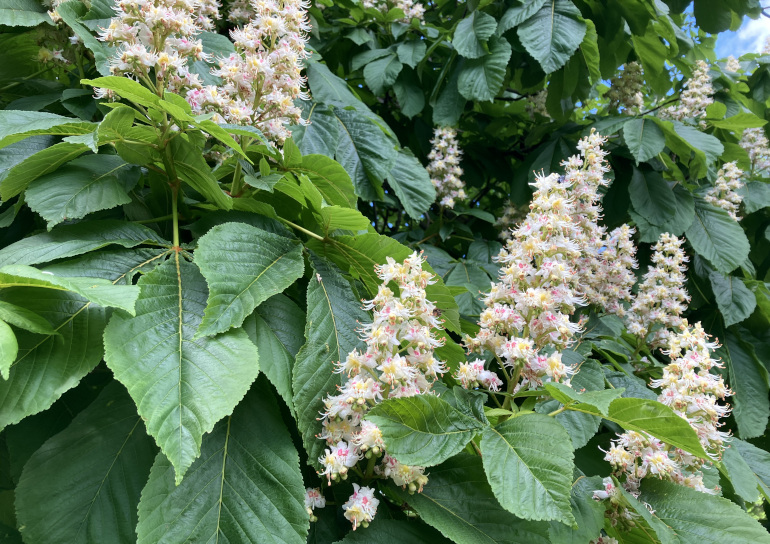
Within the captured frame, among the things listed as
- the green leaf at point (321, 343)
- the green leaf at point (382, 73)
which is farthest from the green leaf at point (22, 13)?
the green leaf at point (382, 73)

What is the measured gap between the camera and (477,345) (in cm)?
122

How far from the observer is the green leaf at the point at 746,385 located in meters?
2.61

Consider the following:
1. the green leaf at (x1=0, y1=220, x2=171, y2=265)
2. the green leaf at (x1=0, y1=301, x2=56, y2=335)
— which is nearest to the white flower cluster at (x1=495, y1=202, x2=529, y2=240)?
the green leaf at (x1=0, y1=220, x2=171, y2=265)

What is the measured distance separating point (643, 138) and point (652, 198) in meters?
0.35

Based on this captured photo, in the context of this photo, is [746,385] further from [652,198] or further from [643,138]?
[643,138]

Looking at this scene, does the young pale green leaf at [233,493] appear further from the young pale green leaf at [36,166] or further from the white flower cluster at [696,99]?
the white flower cluster at [696,99]

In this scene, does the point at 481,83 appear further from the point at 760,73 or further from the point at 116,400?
the point at 760,73

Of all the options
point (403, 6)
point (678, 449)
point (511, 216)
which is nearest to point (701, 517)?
point (678, 449)

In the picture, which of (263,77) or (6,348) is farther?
(263,77)

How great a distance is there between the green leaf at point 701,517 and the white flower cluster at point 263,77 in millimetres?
1177

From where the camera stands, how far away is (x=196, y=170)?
1.23 m

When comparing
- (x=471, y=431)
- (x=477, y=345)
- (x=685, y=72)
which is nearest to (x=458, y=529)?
(x=471, y=431)

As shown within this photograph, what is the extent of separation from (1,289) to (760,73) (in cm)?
439

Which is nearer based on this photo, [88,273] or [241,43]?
[88,273]
